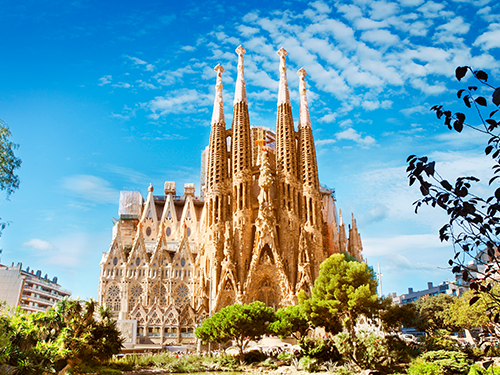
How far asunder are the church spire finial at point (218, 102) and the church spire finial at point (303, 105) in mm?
9211

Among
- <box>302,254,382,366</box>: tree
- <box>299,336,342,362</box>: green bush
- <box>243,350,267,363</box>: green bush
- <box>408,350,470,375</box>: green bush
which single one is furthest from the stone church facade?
<box>408,350,470,375</box>: green bush

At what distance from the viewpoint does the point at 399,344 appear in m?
23.7

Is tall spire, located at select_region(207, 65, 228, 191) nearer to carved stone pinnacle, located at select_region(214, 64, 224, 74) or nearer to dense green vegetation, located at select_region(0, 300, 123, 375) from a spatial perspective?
carved stone pinnacle, located at select_region(214, 64, 224, 74)

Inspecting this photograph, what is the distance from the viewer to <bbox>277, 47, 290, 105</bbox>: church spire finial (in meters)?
50.1

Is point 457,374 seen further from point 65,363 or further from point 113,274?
point 113,274

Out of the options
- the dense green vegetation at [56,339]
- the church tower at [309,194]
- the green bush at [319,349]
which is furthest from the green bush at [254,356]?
the church tower at [309,194]

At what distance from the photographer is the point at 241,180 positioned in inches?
1768

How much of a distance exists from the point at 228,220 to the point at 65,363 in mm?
27278

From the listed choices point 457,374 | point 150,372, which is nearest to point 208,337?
point 150,372

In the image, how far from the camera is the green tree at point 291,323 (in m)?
26.4

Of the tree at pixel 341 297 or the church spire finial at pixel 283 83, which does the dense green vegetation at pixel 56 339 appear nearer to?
the tree at pixel 341 297

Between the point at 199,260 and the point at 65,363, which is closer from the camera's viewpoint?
the point at 65,363

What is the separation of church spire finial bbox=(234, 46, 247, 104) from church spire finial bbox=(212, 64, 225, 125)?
193 centimetres

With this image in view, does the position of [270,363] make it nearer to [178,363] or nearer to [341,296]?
[178,363]
